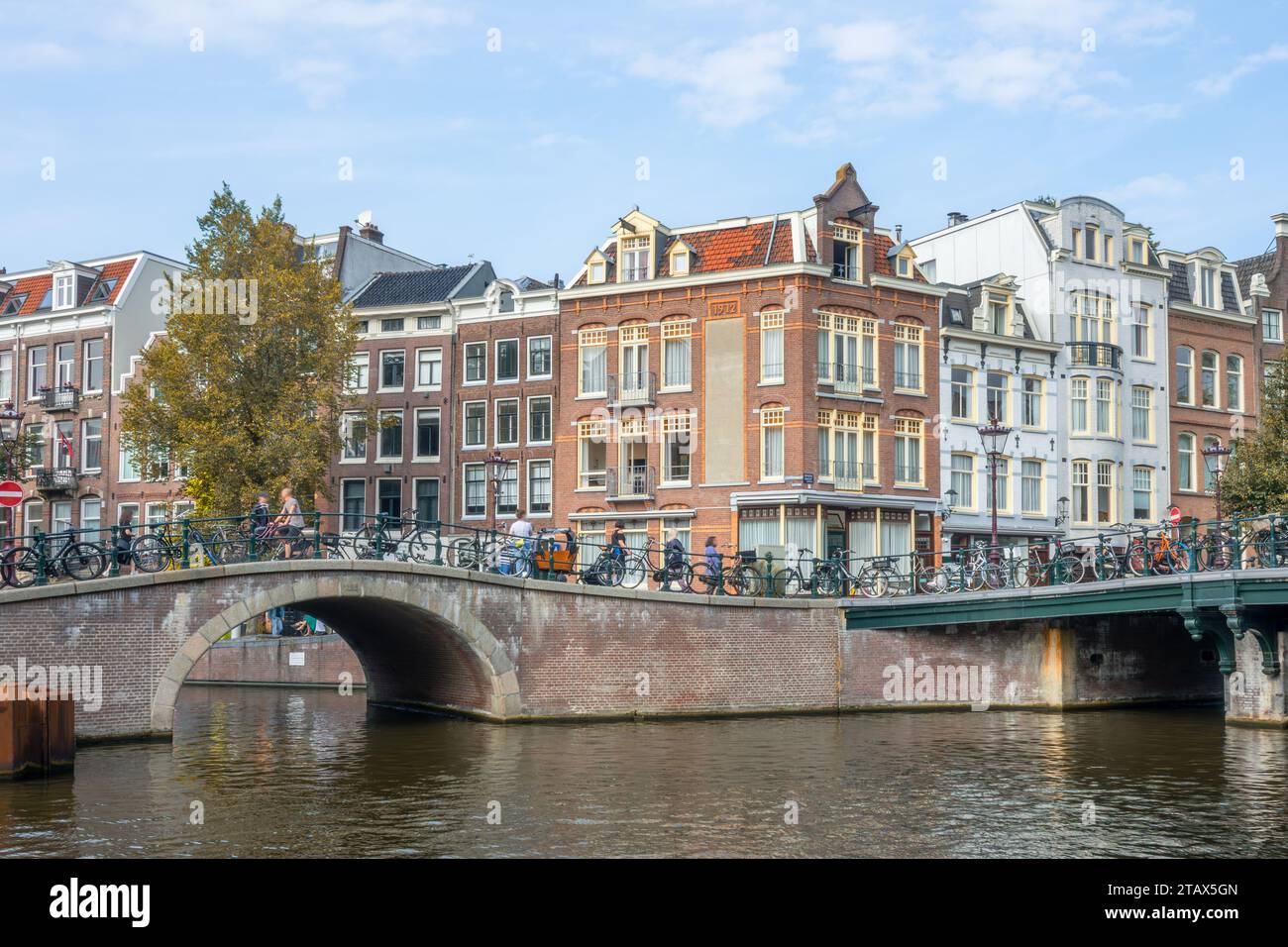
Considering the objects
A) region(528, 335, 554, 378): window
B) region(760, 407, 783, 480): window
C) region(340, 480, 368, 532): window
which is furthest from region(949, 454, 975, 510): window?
region(340, 480, 368, 532): window

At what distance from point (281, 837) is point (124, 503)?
122 ft

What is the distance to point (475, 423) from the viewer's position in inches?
1821

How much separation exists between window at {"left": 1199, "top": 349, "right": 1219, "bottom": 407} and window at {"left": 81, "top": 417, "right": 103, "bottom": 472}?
39.7 m

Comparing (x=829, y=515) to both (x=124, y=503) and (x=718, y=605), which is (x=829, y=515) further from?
(x=124, y=503)

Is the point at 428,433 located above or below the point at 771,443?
above

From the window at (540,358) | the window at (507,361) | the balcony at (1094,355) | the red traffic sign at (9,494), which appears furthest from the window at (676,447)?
the red traffic sign at (9,494)

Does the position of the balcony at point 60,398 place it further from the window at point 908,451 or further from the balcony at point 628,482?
the window at point 908,451

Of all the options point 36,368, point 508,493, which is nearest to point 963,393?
point 508,493

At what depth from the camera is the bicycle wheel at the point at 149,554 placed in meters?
24.7

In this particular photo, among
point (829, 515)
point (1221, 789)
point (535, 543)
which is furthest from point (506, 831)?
point (829, 515)

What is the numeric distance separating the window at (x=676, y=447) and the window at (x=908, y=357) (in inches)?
258

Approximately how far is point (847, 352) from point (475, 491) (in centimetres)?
1313

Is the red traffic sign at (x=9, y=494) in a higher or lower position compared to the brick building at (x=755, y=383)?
lower

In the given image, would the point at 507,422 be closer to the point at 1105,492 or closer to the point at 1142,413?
the point at 1105,492
